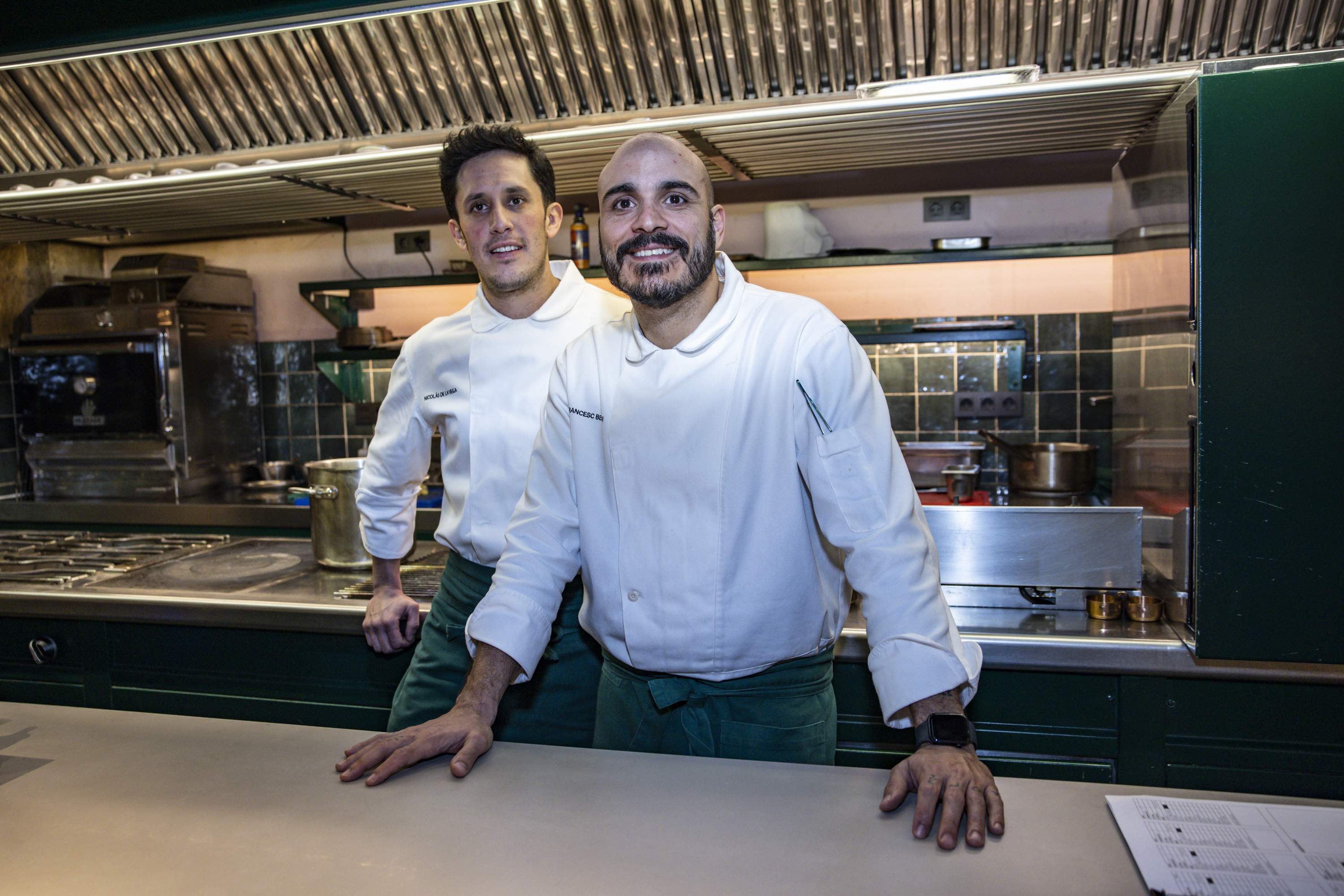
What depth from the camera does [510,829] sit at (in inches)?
41.8

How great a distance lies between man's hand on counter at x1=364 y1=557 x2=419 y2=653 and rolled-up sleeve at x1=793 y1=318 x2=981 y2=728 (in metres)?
1.15

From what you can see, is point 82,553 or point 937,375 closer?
point 82,553

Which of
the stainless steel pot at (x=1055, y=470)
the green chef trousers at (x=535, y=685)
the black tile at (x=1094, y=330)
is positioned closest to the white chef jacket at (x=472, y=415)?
the green chef trousers at (x=535, y=685)

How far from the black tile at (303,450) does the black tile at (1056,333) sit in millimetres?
3109

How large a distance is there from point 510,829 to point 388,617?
126 centimetres

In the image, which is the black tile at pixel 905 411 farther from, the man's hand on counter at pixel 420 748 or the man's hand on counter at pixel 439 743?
the man's hand on counter at pixel 420 748

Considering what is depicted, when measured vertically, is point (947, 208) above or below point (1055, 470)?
above

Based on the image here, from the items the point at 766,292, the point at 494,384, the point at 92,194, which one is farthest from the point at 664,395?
the point at 92,194

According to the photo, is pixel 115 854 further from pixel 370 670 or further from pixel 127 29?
pixel 127 29

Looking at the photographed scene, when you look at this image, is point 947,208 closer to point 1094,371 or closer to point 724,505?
→ point 1094,371

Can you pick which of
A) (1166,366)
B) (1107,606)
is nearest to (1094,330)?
(1166,366)

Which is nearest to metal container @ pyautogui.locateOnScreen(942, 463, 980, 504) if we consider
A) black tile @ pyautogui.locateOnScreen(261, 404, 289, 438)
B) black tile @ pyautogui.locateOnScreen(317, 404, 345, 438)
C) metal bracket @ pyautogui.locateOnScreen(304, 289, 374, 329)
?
metal bracket @ pyautogui.locateOnScreen(304, 289, 374, 329)

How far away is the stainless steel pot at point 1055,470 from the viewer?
2.83 metres

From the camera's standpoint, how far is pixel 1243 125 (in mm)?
1825
